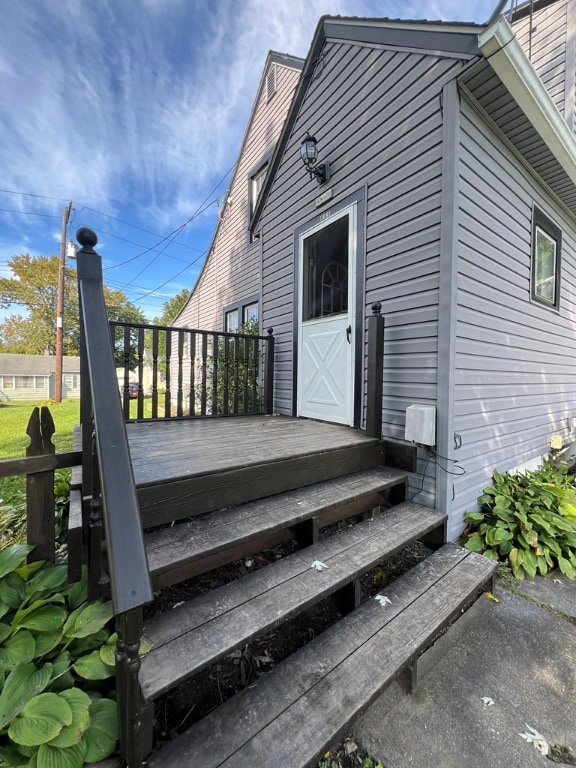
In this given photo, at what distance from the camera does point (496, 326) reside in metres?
2.75

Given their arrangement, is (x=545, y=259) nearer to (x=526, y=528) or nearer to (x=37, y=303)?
(x=526, y=528)

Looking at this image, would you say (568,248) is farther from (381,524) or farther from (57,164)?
(57,164)

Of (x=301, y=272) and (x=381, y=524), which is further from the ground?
(x=301, y=272)

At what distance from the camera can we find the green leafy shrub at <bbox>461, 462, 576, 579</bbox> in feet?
7.00

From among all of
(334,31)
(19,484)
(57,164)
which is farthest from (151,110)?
(19,484)

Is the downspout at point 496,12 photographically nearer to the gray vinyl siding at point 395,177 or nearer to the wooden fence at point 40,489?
the gray vinyl siding at point 395,177

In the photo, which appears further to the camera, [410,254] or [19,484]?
[19,484]

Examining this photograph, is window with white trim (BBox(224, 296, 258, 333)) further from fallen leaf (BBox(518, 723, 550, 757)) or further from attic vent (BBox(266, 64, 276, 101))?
fallen leaf (BBox(518, 723, 550, 757))

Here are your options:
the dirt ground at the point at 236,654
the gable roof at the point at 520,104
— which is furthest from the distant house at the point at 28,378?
the gable roof at the point at 520,104

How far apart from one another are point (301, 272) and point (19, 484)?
405cm

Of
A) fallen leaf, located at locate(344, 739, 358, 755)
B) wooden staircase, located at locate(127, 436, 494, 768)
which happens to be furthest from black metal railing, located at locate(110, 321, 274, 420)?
fallen leaf, located at locate(344, 739, 358, 755)

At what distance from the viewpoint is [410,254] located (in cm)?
252

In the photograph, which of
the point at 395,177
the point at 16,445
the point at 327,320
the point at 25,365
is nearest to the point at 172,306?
the point at 25,365

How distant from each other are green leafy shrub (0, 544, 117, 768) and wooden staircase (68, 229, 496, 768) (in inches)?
3.7
